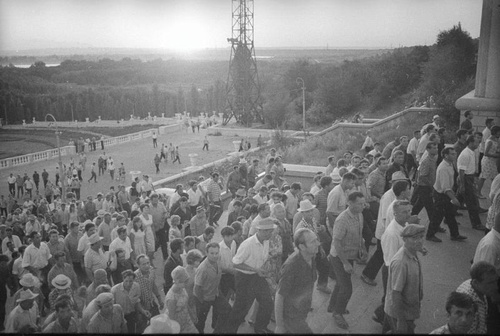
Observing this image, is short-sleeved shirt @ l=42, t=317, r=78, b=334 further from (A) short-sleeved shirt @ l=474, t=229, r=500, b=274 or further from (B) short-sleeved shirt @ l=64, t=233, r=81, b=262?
(A) short-sleeved shirt @ l=474, t=229, r=500, b=274

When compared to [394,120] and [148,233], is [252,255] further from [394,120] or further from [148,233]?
[394,120]

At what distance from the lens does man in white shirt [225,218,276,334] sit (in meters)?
4.91

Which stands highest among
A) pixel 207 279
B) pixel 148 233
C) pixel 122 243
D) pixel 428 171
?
pixel 428 171

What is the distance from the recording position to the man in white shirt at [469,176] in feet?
24.0

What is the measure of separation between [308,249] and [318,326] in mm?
1479

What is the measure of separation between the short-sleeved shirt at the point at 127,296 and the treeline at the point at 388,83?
23.7m

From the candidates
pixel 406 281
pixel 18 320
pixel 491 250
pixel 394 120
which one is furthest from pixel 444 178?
pixel 394 120

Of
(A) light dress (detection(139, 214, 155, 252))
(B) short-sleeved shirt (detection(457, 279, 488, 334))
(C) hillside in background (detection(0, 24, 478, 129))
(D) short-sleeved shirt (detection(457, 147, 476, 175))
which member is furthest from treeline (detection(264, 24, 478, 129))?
(B) short-sleeved shirt (detection(457, 279, 488, 334))

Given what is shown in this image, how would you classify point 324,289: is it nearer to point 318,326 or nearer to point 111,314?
point 318,326

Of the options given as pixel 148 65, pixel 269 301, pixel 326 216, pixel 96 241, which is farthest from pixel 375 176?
pixel 148 65

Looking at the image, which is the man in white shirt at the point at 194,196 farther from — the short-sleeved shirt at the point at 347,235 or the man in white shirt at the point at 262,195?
the short-sleeved shirt at the point at 347,235

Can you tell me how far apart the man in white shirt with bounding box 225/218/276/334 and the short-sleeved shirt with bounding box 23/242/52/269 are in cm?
347

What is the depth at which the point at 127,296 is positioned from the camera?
17.2ft

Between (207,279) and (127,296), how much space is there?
2.93 ft
